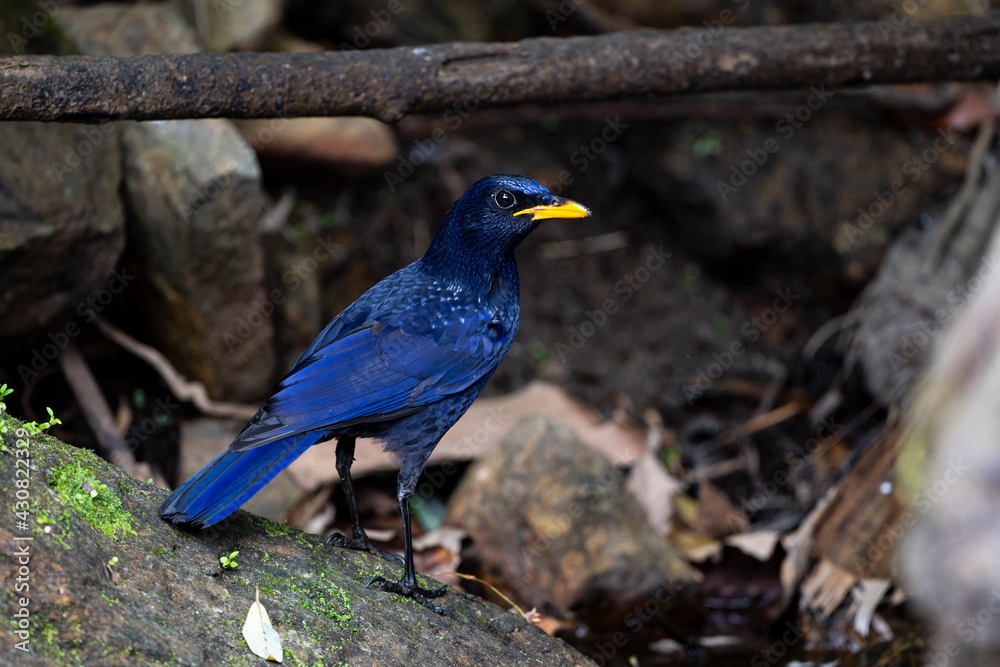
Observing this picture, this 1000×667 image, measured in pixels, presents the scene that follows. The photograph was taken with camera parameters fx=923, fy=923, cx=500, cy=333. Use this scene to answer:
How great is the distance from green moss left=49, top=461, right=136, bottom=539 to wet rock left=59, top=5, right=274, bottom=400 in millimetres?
2186

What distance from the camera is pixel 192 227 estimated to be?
188 inches

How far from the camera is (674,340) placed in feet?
22.6

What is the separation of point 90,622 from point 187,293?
9.08ft

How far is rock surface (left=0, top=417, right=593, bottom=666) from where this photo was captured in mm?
2377

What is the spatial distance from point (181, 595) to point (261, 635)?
260 mm

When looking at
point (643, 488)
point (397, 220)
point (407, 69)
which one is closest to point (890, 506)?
point (643, 488)
